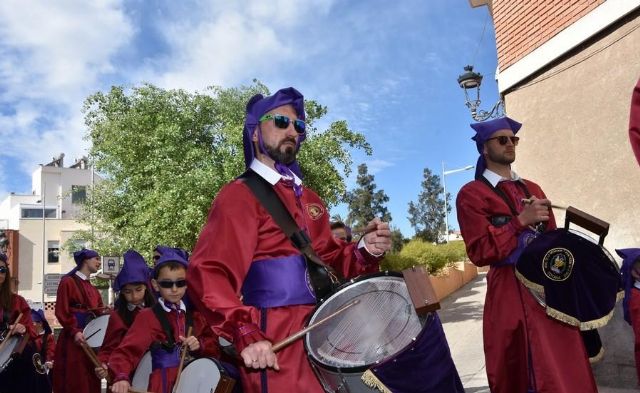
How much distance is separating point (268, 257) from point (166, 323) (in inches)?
99.5

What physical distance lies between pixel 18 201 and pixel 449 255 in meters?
51.6

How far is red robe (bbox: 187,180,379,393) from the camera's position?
7.52 ft

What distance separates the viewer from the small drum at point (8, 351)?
660 cm

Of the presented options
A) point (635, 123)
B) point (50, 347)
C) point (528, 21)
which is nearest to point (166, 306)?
point (635, 123)

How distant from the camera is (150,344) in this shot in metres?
4.72

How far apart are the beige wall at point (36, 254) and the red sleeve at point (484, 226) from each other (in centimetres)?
→ 4914

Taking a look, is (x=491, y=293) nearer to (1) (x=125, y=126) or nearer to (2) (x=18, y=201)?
(1) (x=125, y=126)

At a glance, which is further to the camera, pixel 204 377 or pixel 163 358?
pixel 163 358

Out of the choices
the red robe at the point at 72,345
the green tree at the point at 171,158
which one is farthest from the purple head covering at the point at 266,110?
the green tree at the point at 171,158

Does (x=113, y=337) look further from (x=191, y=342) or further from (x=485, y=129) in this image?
(x=485, y=129)

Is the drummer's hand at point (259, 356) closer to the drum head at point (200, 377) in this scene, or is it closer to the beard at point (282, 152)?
the beard at point (282, 152)

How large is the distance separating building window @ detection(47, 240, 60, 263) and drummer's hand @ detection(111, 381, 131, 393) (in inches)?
1970

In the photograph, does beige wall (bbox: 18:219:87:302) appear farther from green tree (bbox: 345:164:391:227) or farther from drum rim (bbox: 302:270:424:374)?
drum rim (bbox: 302:270:424:374)

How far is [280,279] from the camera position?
2576mm
